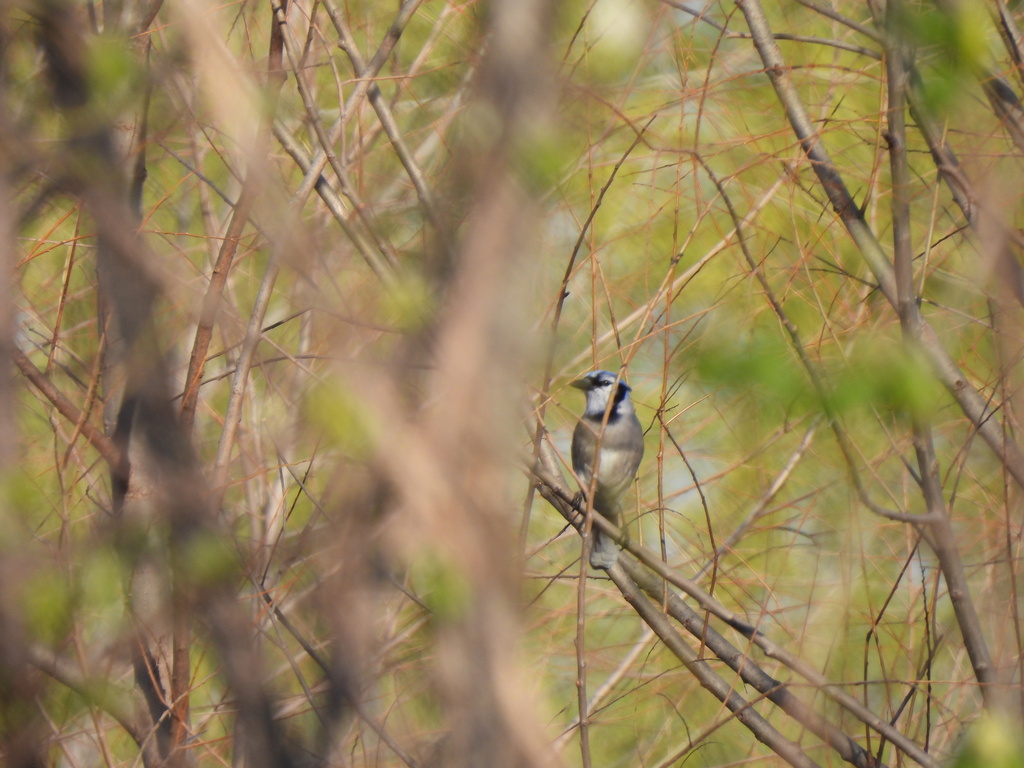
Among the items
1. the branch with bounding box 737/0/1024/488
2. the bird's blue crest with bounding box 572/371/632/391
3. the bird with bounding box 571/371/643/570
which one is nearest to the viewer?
the branch with bounding box 737/0/1024/488

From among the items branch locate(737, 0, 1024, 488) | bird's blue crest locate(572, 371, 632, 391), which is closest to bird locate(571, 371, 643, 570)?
bird's blue crest locate(572, 371, 632, 391)

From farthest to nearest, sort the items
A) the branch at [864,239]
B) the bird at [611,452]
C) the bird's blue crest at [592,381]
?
1. the bird at [611,452]
2. the bird's blue crest at [592,381]
3. the branch at [864,239]

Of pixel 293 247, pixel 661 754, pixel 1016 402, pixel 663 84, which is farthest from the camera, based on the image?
pixel 661 754

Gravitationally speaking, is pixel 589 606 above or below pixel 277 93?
below

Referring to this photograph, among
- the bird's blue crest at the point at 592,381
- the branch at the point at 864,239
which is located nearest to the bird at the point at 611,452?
the bird's blue crest at the point at 592,381

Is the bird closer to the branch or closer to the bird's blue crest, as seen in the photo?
the bird's blue crest

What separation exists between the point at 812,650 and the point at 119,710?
11.7 feet

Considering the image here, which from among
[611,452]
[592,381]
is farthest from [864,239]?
[611,452]

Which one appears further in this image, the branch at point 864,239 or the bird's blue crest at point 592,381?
the bird's blue crest at point 592,381

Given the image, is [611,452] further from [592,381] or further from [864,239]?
[864,239]

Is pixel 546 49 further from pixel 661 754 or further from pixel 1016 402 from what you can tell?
pixel 661 754

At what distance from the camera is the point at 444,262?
3.45 feet

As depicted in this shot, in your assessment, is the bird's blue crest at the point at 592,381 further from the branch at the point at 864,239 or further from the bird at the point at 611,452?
the branch at the point at 864,239

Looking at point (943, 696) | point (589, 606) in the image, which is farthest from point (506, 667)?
point (589, 606)
